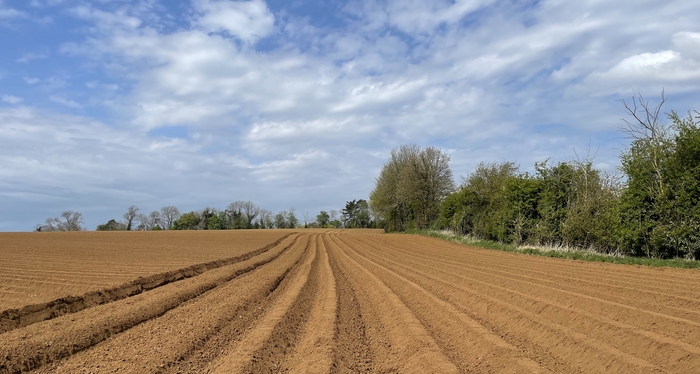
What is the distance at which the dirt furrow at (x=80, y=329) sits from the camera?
17.0 feet

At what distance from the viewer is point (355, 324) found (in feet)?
23.4

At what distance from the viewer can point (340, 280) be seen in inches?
496

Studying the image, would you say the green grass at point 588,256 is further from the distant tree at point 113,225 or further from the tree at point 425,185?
the distant tree at point 113,225

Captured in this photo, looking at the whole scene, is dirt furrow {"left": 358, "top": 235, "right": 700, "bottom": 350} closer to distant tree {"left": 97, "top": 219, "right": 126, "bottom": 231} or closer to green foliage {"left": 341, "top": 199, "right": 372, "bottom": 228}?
green foliage {"left": 341, "top": 199, "right": 372, "bottom": 228}

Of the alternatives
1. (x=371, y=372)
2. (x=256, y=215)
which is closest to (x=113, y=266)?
(x=371, y=372)

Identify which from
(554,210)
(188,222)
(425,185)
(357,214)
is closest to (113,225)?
(188,222)

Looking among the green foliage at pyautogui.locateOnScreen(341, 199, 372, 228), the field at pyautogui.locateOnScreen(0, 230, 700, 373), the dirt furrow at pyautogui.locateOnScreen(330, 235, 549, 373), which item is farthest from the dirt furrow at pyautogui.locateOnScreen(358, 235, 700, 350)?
the green foliage at pyautogui.locateOnScreen(341, 199, 372, 228)

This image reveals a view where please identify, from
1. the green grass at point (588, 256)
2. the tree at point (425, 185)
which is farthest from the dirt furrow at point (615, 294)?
the tree at point (425, 185)

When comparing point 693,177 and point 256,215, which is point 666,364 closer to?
point 693,177

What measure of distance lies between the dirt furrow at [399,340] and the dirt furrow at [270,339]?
1.15 metres

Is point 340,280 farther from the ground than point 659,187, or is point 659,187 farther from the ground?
point 659,187

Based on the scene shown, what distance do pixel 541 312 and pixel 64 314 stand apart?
8415mm

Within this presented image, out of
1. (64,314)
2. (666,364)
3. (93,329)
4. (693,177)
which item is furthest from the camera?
(693,177)

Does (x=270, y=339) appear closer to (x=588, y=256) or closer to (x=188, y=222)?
(x=588, y=256)
